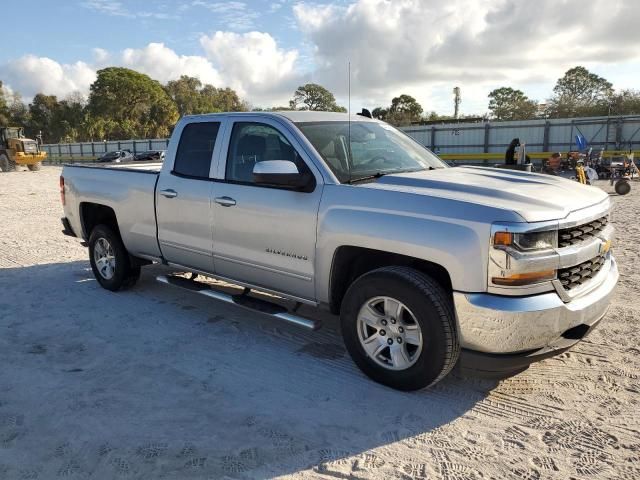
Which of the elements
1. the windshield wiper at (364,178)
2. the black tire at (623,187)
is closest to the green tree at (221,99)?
the black tire at (623,187)

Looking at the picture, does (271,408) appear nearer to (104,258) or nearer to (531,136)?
(104,258)

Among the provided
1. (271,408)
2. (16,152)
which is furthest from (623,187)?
(16,152)

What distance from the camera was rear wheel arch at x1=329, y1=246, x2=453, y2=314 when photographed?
3.56 metres

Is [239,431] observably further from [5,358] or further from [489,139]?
[489,139]

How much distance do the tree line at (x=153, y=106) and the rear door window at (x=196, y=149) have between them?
3933cm

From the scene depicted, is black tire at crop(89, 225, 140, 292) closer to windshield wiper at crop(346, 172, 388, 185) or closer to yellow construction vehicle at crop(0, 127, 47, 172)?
windshield wiper at crop(346, 172, 388, 185)

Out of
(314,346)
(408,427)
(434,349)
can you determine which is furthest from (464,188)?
(314,346)

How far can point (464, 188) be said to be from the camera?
355cm

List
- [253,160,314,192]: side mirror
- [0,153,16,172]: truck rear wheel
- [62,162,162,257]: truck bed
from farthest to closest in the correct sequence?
[0,153,16,172]: truck rear wheel < [62,162,162,257]: truck bed < [253,160,314,192]: side mirror

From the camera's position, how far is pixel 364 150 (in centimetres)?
433

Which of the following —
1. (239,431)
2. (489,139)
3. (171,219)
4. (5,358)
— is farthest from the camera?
(489,139)

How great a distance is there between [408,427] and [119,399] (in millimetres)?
1957

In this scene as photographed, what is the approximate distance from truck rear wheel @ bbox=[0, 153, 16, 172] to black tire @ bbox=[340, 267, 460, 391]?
37.2 meters

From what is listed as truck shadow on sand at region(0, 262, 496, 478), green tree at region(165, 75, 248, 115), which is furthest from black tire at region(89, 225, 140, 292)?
green tree at region(165, 75, 248, 115)
